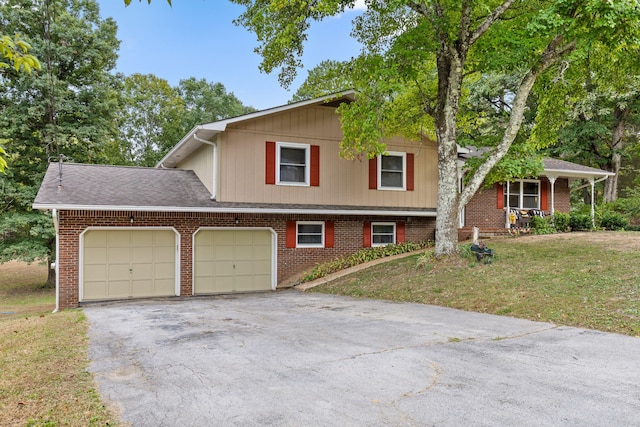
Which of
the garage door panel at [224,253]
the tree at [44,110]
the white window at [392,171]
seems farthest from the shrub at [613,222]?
the tree at [44,110]

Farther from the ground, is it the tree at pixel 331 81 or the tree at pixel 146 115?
the tree at pixel 146 115

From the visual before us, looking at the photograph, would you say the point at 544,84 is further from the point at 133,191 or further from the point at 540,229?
the point at 133,191

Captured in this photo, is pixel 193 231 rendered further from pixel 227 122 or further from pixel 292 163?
pixel 292 163

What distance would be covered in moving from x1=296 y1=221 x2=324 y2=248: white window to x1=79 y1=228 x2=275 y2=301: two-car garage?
99 centimetres

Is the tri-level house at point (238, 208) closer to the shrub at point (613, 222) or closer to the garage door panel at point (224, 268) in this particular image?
the garage door panel at point (224, 268)

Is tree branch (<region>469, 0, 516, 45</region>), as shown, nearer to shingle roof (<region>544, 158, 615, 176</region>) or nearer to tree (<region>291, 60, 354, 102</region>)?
tree (<region>291, 60, 354, 102</region>)

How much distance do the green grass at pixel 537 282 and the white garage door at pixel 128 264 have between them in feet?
14.6

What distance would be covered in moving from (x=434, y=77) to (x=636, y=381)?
41.9 feet

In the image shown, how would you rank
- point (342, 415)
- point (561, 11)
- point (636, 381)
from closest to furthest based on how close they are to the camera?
point (342, 415)
point (636, 381)
point (561, 11)

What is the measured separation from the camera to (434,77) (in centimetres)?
1578

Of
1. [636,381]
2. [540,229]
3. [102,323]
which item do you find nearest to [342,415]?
[636,381]

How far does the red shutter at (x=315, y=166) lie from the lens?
50.3ft

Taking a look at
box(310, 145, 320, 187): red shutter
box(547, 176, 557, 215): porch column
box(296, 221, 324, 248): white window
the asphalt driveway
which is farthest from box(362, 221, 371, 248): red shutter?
box(547, 176, 557, 215): porch column

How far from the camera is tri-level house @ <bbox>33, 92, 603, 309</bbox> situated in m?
12.7
